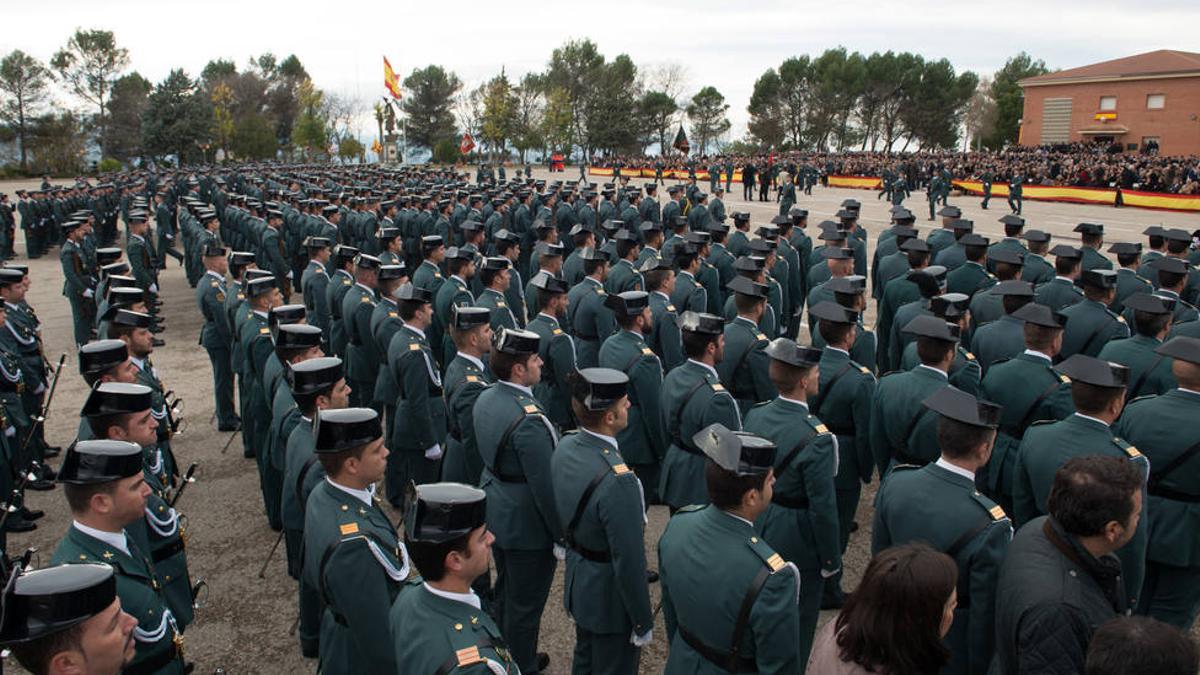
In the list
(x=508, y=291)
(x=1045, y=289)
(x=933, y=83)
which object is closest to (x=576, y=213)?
(x=508, y=291)

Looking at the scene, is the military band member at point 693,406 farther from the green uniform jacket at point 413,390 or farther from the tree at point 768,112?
the tree at point 768,112

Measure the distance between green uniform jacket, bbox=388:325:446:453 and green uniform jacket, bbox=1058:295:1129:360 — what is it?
227 inches

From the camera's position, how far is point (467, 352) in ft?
17.5

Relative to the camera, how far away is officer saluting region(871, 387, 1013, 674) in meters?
3.24

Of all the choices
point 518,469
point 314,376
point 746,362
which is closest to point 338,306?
point 314,376

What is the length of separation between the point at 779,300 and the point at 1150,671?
312 inches

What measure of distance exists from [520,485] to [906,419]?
2.50m

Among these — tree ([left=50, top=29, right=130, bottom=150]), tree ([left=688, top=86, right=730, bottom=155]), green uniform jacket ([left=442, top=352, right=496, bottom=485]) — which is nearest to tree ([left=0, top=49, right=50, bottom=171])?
tree ([left=50, top=29, right=130, bottom=150])

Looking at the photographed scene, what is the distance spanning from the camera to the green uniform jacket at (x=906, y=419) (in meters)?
4.74

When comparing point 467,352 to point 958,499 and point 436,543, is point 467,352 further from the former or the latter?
point 958,499

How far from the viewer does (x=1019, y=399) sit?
16.5 feet

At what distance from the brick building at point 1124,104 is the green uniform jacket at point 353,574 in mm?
66032

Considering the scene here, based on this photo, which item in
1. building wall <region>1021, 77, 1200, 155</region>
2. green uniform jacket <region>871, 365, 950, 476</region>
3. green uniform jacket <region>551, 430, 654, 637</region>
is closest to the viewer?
green uniform jacket <region>551, 430, 654, 637</region>

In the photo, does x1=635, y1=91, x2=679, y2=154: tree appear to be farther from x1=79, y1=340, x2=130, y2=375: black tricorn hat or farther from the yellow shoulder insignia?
the yellow shoulder insignia
